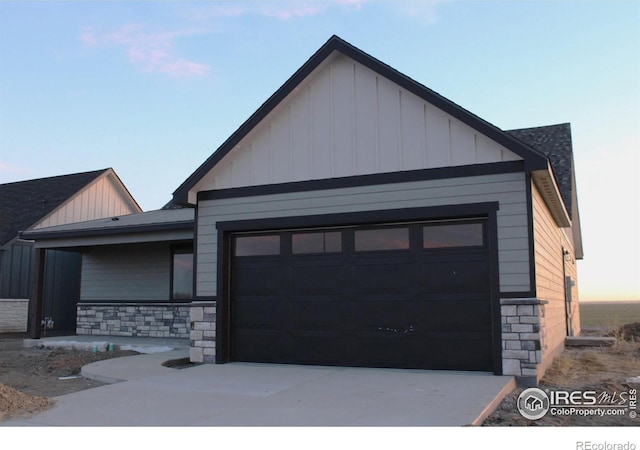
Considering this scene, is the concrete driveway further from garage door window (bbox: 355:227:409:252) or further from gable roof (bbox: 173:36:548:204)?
gable roof (bbox: 173:36:548:204)

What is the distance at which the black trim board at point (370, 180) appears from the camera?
362 inches

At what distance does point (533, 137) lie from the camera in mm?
18016

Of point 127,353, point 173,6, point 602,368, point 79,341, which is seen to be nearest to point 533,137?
point 602,368

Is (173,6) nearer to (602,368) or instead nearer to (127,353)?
(127,353)

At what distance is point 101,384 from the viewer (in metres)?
9.21

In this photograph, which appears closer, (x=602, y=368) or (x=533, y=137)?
(x=602, y=368)

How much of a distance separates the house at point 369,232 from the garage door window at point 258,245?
0.03 meters

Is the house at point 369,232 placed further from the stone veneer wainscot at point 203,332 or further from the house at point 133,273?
the house at point 133,273

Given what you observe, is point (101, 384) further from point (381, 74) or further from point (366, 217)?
point (381, 74)

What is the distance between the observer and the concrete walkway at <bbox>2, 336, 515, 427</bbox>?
6.03 metres

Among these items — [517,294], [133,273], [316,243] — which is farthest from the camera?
[133,273]

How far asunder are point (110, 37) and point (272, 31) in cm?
390

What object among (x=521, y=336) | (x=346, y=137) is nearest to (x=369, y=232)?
(x=346, y=137)

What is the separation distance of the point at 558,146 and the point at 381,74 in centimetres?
938
